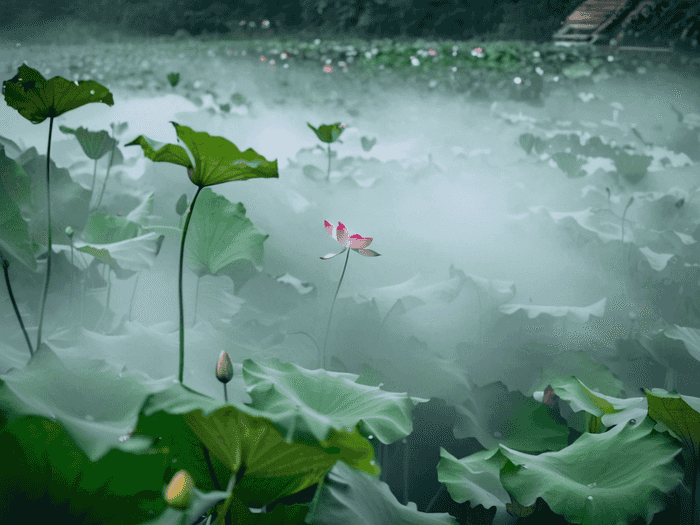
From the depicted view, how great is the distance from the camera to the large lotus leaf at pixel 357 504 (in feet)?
1.18

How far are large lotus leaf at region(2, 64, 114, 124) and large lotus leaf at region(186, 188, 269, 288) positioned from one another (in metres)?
0.19

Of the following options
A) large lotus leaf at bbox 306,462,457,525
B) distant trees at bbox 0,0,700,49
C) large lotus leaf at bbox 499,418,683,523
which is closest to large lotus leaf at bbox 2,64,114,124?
large lotus leaf at bbox 306,462,457,525

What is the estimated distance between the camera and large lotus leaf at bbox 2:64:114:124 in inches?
19.6

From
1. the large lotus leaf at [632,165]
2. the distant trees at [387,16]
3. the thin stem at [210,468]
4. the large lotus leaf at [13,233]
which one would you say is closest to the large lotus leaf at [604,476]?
the thin stem at [210,468]

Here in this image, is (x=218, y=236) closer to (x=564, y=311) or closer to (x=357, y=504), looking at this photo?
(x=357, y=504)

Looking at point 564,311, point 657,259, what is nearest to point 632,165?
point 657,259

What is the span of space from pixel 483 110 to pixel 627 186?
2177mm

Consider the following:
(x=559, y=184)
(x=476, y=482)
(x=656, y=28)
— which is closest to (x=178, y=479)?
(x=476, y=482)

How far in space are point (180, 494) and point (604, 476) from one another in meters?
0.39

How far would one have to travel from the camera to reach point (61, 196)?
877mm

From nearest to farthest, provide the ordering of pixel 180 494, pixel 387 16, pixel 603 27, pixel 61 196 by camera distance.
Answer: pixel 180 494 < pixel 61 196 < pixel 603 27 < pixel 387 16

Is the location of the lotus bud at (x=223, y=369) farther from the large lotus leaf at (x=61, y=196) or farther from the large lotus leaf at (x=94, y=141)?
the large lotus leaf at (x=94, y=141)

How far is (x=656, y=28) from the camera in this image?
429 cm

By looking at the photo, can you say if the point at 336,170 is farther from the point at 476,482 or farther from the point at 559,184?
the point at 476,482
